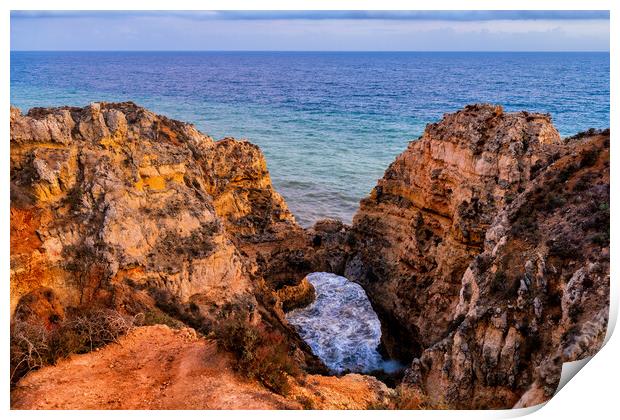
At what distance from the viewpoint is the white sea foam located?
2039cm

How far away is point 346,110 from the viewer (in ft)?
174

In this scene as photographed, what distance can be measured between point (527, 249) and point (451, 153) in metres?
7.10

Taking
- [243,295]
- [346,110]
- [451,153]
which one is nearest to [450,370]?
[243,295]

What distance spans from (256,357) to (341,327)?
44.3 feet

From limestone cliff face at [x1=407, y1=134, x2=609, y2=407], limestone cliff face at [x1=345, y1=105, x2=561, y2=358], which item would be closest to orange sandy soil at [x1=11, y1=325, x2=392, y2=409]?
limestone cliff face at [x1=407, y1=134, x2=609, y2=407]

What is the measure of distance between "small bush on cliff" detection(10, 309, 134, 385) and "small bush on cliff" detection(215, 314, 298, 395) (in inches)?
88.1

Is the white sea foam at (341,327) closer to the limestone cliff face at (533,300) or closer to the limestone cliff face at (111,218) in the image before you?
the limestone cliff face at (111,218)

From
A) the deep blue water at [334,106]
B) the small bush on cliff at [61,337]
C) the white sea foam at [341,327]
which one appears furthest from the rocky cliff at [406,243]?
the deep blue water at [334,106]

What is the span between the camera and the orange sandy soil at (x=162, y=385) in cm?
932

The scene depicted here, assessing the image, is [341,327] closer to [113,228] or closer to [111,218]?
[113,228]

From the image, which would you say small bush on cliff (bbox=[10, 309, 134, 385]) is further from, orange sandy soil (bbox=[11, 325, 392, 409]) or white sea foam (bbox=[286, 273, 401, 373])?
white sea foam (bbox=[286, 273, 401, 373])

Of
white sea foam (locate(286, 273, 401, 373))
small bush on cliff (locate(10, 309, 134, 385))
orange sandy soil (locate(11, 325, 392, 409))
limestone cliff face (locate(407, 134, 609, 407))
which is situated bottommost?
white sea foam (locate(286, 273, 401, 373))

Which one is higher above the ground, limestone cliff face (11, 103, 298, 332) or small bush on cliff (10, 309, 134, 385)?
limestone cliff face (11, 103, 298, 332)

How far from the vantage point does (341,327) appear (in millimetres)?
23047
